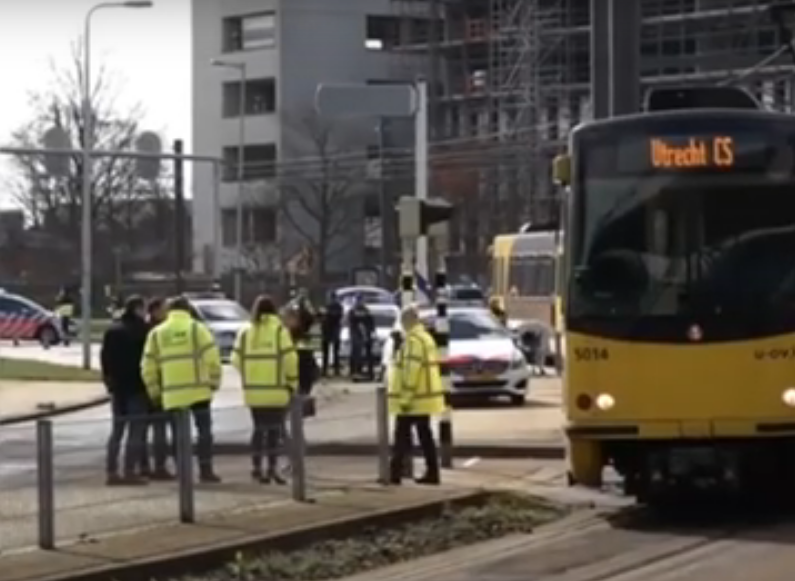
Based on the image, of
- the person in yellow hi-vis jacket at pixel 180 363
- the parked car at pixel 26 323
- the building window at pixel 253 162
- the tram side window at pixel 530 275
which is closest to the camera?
the person in yellow hi-vis jacket at pixel 180 363

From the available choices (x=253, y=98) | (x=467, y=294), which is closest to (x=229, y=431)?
(x=467, y=294)

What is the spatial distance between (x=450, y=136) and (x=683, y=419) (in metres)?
76.7

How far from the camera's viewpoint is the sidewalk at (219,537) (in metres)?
15.4

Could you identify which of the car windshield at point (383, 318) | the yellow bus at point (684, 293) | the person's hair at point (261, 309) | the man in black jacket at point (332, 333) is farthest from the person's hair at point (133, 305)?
the car windshield at point (383, 318)

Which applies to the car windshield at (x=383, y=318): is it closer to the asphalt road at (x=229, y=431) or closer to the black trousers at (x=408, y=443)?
the asphalt road at (x=229, y=431)

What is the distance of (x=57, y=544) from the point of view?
16.5m

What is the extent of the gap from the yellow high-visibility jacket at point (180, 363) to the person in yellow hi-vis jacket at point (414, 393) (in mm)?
1790

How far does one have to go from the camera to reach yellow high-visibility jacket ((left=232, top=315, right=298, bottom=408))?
21000 mm

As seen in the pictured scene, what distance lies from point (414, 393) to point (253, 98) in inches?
3281

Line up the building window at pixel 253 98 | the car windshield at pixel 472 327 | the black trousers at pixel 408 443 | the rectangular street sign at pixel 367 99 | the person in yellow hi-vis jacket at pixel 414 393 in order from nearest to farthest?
the black trousers at pixel 408 443, the person in yellow hi-vis jacket at pixel 414 393, the rectangular street sign at pixel 367 99, the car windshield at pixel 472 327, the building window at pixel 253 98

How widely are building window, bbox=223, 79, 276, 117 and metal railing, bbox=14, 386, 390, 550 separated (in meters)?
83.6

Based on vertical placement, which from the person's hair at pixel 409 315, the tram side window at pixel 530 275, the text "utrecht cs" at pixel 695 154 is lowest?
the person's hair at pixel 409 315

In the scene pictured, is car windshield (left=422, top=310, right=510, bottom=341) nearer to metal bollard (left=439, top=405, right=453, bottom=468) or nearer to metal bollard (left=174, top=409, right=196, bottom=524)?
Result: metal bollard (left=439, top=405, right=453, bottom=468)

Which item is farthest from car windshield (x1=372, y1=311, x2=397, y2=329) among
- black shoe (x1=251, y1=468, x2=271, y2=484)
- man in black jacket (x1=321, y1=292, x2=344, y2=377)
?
black shoe (x1=251, y1=468, x2=271, y2=484)
